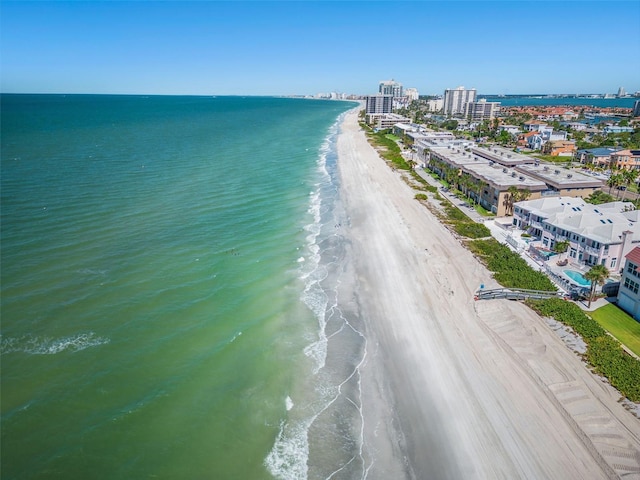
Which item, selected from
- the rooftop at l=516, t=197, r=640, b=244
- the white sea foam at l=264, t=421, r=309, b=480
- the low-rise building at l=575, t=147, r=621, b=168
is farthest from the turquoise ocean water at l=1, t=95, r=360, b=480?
the low-rise building at l=575, t=147, r=621, b=168

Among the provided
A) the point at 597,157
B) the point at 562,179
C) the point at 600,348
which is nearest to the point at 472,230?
the point at 562,179

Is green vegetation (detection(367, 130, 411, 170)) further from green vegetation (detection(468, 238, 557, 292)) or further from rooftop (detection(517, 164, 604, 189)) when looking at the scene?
green vegetation (detection(468, 238, 557, 292))

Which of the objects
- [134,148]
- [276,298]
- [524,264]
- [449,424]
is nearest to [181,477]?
[449,424]

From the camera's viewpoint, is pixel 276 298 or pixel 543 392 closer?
pixel 543 392

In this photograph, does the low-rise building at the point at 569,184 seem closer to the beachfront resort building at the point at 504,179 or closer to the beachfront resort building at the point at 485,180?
the beachfront resort building at the point at 504,179

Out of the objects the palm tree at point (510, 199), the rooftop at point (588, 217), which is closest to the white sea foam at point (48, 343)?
the rooftop at point (588, 217)

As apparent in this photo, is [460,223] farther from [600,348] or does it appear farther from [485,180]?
[600,348]

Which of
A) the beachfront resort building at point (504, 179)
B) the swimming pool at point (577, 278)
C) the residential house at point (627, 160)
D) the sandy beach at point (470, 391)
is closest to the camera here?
the sandy beach at point (470, 391)

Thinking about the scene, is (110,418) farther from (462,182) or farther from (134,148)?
(134,148)
